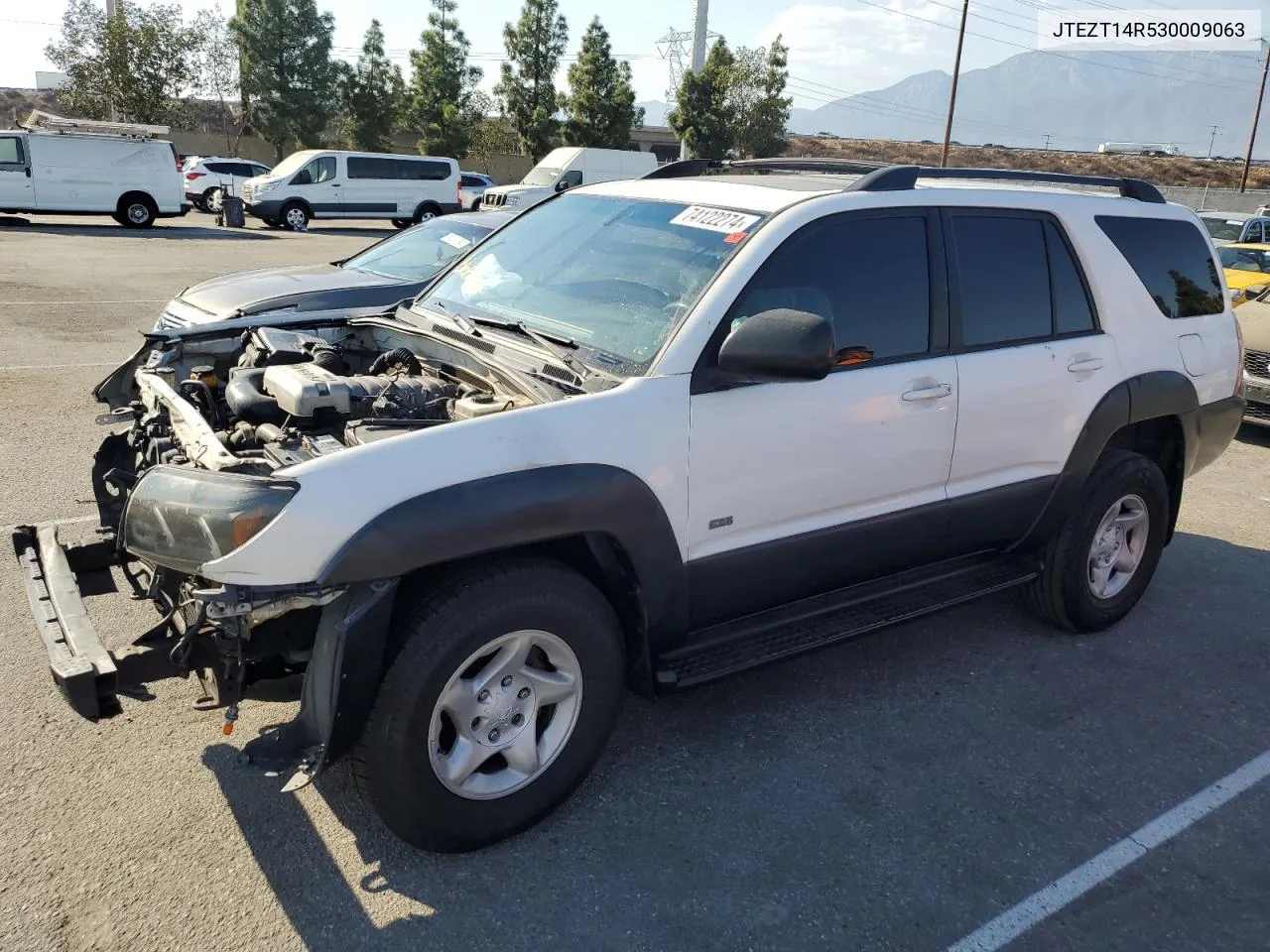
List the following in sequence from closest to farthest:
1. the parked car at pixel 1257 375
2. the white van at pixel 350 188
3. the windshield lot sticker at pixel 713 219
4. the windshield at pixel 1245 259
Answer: the windshield lot sticker at pixel 713 219 → the parked car at pixel 1257 375 → the windshield at pixel 1245 259 → the white van at pixel 350 188

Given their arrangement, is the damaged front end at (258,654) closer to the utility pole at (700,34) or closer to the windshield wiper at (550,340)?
the windshield wiper at (550,340)

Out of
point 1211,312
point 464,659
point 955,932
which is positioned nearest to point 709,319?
point 464,659

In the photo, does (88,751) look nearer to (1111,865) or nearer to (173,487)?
(173,487)

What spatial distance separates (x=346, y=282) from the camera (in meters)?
7.95

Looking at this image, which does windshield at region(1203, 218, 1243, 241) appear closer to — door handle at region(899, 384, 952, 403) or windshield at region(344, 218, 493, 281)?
windshield at region(344, 218, 493, 281)

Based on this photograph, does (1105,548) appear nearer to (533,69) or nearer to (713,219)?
(713,219)

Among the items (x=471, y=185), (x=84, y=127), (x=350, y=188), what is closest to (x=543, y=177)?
(x=350, y=188)

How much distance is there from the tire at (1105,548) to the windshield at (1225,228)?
485 inches

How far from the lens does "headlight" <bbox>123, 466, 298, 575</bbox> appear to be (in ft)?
8.16

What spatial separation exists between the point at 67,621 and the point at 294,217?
26193mm

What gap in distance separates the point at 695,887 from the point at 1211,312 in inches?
152

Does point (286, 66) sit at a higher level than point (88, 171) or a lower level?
Result: higher

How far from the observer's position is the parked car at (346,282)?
24.5 feet

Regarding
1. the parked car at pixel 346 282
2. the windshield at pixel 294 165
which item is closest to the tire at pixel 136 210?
the windshield at pixel 294 165
